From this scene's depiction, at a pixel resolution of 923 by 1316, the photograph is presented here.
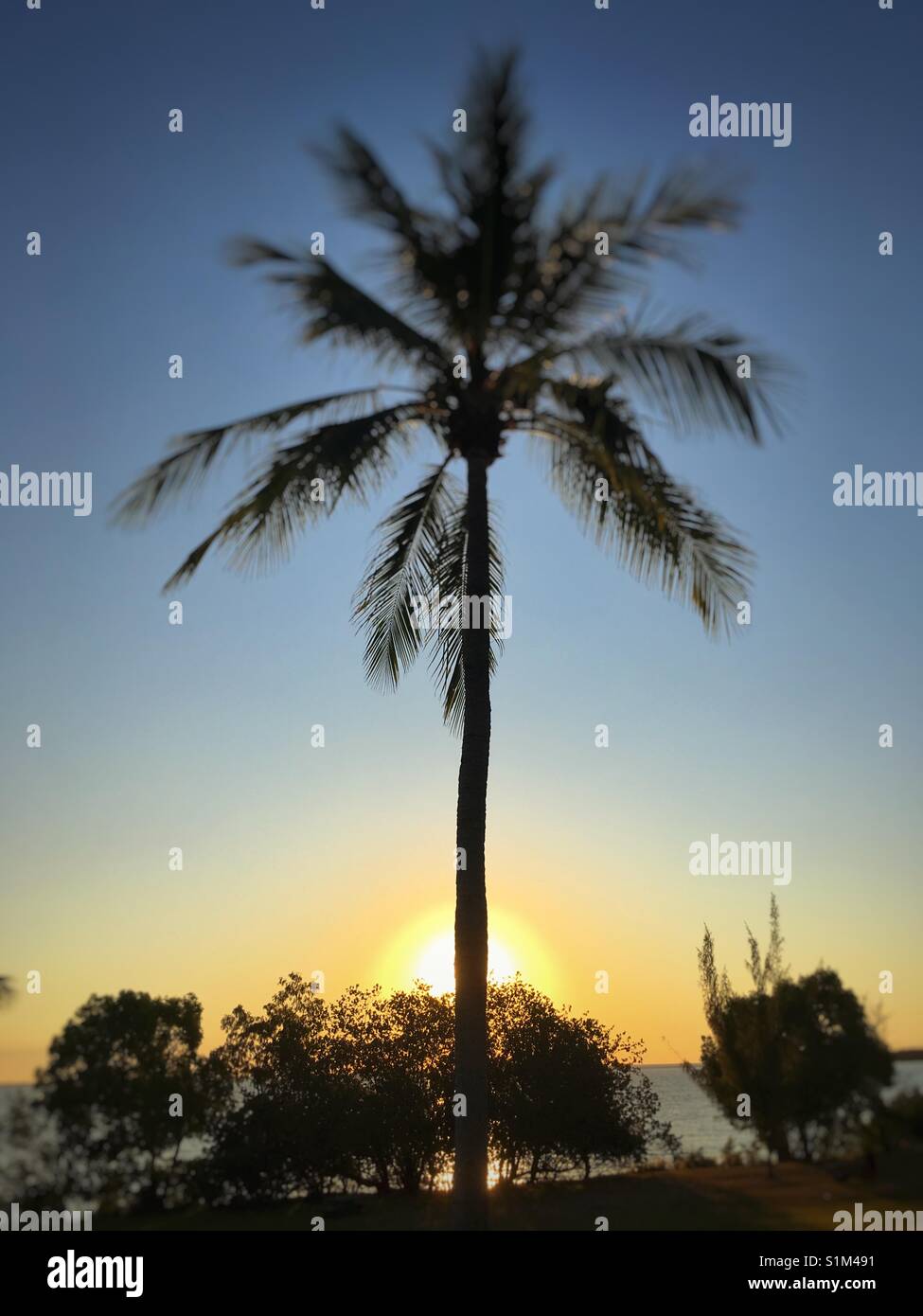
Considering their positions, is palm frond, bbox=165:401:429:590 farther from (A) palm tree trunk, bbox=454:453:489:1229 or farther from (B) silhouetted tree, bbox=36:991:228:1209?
(B) silhouetted tree, bbox=36:991:228:1209

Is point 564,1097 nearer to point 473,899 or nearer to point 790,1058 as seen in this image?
point 790,1058

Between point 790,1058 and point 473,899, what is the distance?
6123 millimetres

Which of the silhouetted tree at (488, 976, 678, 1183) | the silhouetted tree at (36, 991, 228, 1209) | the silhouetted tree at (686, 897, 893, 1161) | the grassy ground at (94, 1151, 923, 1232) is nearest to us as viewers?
the grassy ground at (94, 1151, 923, 1232)

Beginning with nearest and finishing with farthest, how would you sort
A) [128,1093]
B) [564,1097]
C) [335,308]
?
[335,308], [128,1093], [564,1097]

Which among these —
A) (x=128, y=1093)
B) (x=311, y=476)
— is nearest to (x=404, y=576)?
(x=311, y=476)

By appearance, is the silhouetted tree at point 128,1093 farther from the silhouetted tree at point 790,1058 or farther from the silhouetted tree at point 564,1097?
the silhouetted tree at point 790,1058

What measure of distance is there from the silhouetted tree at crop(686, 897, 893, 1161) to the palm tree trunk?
212 inches

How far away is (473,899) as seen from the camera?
10398 mm

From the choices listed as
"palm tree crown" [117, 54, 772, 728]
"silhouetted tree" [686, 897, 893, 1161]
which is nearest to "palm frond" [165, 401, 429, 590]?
"palm tree crown" [117, 54, 772, 728]

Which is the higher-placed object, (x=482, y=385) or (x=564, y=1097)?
(x=482, y=385)

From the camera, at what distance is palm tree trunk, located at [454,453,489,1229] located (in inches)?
384
